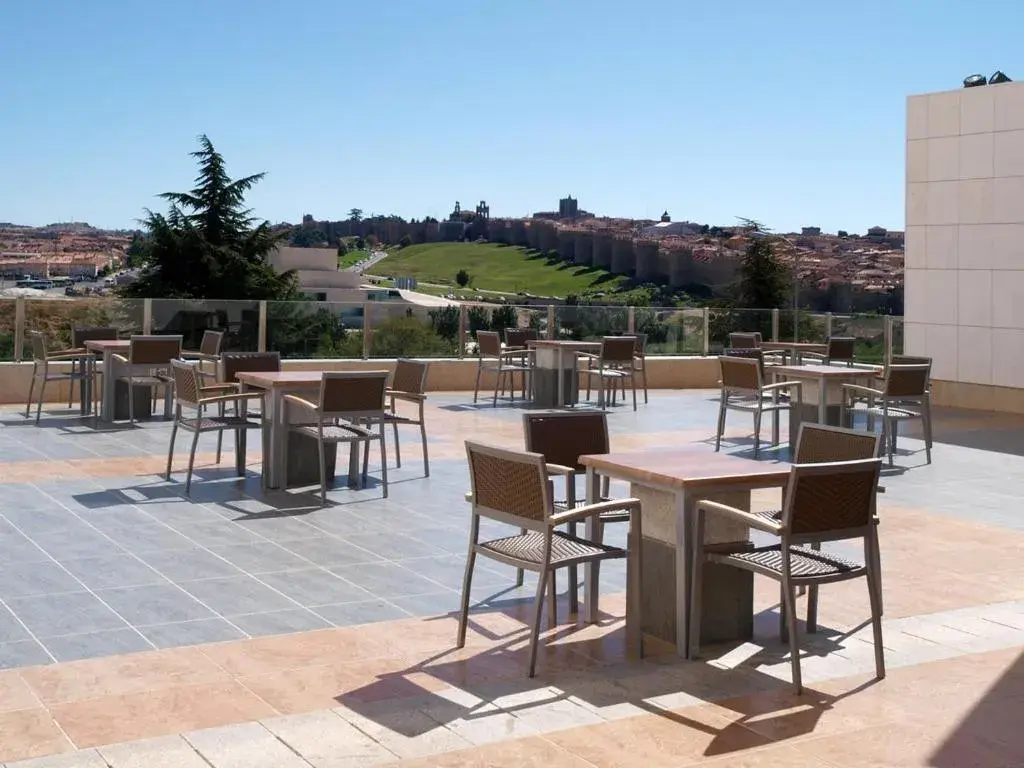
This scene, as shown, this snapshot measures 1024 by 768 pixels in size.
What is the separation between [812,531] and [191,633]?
8.65 feet

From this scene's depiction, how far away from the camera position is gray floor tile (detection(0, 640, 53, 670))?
4.96 m

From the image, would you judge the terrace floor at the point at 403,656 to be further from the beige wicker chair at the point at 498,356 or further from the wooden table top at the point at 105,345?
the beige wicker chair at the point at 498,356

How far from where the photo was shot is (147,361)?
1279 cm

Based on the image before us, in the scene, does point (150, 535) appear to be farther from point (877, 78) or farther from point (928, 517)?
point (877, 78)

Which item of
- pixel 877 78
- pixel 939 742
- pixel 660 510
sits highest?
pixel 877 78

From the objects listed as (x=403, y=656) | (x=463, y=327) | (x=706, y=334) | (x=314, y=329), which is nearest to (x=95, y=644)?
(x=403, y=656)

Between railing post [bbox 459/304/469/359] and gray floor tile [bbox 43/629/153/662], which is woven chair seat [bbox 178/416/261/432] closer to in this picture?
gray floor tile [bbox 43/629/153/662]

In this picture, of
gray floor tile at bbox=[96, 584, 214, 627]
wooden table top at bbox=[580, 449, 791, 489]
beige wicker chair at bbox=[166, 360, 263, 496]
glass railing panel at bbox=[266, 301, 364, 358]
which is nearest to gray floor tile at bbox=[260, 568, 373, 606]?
gray floor tile at bbox=[96, 584, 214, 627]

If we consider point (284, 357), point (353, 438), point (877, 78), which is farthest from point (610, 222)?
point (353, 438)

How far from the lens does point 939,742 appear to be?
4.16 metres

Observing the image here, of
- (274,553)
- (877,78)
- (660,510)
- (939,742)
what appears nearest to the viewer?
(939,742)

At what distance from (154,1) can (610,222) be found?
93301mm

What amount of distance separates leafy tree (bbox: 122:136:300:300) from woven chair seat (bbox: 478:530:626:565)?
136 feet

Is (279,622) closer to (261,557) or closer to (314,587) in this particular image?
(314,587)
